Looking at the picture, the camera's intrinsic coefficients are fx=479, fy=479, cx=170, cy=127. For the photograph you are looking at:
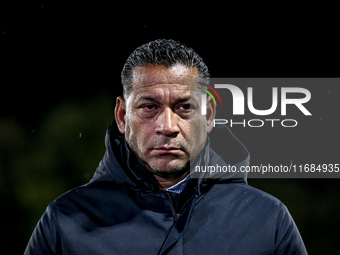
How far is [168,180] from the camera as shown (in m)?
2.69

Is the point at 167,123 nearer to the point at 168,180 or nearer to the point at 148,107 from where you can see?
the point at 148,107

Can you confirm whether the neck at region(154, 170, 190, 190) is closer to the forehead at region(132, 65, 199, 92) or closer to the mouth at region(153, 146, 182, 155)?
the mouth at region(153, 146, 182, 155)

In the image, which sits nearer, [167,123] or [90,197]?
[167,123]

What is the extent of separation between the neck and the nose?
0.28 metres

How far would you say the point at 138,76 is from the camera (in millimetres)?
2658

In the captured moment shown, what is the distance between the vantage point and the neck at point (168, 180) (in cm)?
269

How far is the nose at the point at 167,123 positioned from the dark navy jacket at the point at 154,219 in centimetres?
27

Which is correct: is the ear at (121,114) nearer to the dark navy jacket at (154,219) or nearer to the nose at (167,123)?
the dark navy jacket at (154,219)

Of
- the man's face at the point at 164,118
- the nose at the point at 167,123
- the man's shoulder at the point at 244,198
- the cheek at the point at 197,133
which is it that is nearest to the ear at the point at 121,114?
the man's face at the point at 164,118

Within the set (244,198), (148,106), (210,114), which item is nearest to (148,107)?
(148,106)

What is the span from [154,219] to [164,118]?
21.6 inches

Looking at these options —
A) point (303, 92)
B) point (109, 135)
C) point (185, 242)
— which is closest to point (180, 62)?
point (109, 135)

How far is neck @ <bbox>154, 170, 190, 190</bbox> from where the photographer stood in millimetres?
2689

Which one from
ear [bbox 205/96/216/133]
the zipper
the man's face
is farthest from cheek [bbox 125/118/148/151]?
ear [bbox 205/96/216/133]
